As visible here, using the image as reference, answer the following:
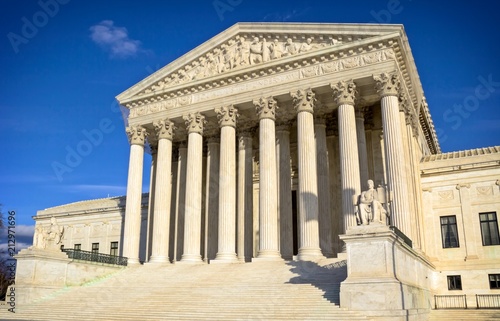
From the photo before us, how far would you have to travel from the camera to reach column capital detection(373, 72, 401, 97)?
30859 millimetres

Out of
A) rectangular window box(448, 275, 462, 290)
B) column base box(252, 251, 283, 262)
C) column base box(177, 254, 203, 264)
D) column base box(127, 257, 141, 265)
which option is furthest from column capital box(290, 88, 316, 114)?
column base box(127, 257, 141, 265)

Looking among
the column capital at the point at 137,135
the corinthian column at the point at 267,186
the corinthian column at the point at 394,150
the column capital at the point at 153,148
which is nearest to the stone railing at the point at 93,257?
the column capital at the point at 137,135

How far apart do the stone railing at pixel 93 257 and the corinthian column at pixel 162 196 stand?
2554 millimetres

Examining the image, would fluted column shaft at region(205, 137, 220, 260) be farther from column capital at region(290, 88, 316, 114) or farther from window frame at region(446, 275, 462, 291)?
window frame at region(446, 275, 462, 291)

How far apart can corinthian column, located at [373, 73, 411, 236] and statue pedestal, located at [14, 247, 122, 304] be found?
21.8m

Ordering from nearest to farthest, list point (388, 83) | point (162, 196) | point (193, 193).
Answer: point (388, 83), point (193, 193), point (162, 196)

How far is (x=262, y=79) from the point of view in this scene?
35.6 m

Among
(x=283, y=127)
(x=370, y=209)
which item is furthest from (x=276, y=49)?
(x=370, y=209)

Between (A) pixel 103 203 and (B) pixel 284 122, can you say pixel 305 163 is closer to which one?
(B) pixel 284 122

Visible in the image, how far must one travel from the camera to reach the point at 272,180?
33781 millimetres

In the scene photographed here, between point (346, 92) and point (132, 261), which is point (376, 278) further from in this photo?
point (132, 261)

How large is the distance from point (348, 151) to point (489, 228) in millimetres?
12472

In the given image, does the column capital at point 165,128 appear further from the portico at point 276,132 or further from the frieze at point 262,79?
the frieze at point 262,79

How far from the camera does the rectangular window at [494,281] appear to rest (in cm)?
3256
